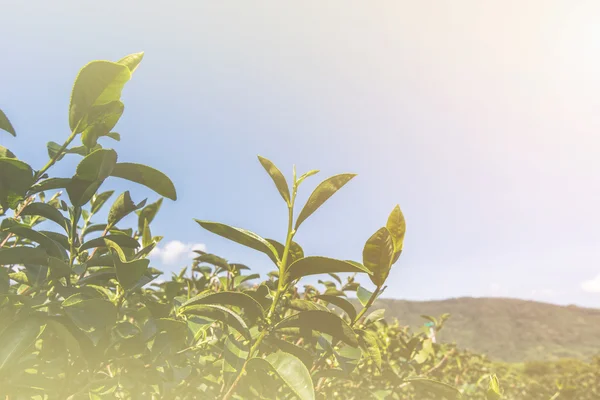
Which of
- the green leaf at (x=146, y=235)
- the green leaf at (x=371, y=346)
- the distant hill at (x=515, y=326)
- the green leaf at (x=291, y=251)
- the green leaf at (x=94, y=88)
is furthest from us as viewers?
the distant hill at (x=515, y=326)

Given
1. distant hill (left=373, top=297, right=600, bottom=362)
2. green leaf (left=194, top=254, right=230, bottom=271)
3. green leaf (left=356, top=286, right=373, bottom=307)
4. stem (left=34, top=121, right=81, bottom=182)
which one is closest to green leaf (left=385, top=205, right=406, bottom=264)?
green leaf (left=356, top=286, right=373, bottom=307)

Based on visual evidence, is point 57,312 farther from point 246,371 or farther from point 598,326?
point 598,326

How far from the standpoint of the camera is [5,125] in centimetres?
111

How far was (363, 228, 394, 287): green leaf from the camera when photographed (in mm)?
1030

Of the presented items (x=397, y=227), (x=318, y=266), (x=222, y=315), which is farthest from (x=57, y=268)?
(x=397, y=227)

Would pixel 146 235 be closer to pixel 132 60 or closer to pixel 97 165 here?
pixel 97 165

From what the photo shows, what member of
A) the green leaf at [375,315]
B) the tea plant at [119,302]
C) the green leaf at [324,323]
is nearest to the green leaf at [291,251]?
the tea plant at [119,302]

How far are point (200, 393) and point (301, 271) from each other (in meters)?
0.67

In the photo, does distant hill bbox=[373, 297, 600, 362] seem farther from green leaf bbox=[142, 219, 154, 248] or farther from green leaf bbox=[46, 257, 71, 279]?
green leaf bbox=[46, 257, 71, 279]

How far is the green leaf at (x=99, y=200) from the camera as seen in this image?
1.52 metres

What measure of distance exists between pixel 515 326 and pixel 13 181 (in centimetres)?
2338

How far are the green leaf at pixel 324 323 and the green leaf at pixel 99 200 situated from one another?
905mm

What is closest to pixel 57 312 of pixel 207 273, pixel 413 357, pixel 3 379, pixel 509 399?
pixel 3 379

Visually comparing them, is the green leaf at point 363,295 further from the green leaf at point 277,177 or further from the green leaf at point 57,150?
the green leaf at point 57,150
